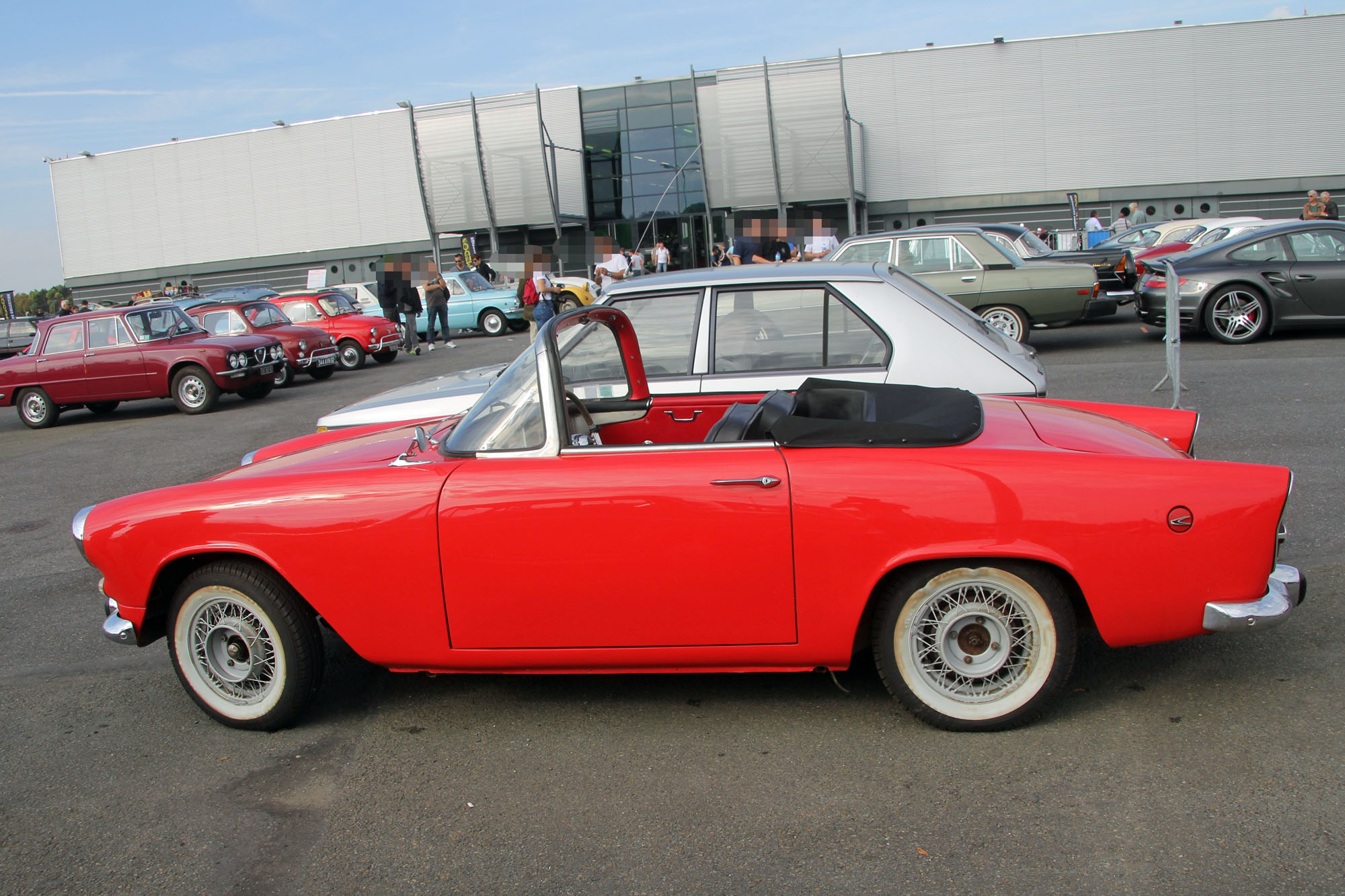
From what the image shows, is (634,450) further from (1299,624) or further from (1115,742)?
(1299,624)

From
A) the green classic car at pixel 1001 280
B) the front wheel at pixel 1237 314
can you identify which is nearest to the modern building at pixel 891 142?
the green classic car at pixel 1001 280

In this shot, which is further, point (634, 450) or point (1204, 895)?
point (634, 450)

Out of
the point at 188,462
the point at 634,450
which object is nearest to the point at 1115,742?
the point at 634,450

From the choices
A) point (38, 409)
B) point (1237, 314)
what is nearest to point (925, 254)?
point (1237, 314)

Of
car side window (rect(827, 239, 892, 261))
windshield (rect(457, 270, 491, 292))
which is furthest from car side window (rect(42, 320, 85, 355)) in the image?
car side window (rect(827, 239, 892, 261))

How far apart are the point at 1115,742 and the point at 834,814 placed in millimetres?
984

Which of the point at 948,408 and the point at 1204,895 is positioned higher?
the point at 948,408

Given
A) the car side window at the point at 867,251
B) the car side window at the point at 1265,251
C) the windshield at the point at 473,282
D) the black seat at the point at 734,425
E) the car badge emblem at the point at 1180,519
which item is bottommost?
the car badge emblem at the point at 1180,519

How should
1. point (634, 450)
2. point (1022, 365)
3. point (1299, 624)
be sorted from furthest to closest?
1. point (1022, 365)
2. point (1299, 624)
3. point (634, 450)

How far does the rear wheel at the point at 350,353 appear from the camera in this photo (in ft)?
61.9

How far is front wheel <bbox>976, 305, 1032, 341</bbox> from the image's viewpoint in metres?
12.1

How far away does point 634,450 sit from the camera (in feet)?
11.1

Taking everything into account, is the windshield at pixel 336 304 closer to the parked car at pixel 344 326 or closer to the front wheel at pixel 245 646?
the parked car at pixel 344 326

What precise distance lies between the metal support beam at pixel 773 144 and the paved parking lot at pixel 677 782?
2776cm
